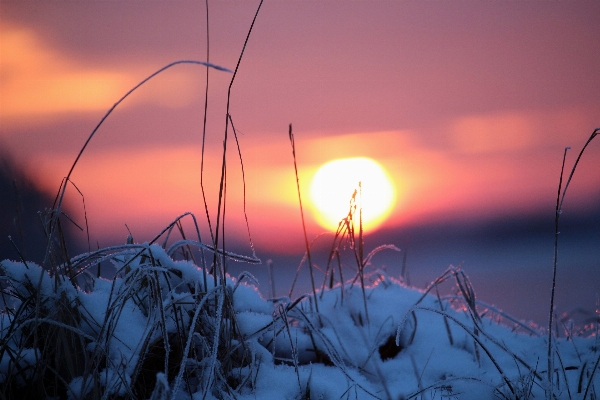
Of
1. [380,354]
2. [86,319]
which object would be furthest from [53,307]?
[380,354]

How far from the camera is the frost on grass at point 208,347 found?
1227mm

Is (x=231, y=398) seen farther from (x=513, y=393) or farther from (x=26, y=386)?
(x=513, y=393)

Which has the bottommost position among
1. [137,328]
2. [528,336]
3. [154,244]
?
[528,336]

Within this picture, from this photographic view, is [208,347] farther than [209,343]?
No

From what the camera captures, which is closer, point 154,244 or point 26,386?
point 26,386

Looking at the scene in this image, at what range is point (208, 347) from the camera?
129 cm

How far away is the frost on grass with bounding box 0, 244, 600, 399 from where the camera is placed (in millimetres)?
1227

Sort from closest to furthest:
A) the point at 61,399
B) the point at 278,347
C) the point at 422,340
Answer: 1. the point at 61,399
2. the point at 278,347
3. the point at 422,340

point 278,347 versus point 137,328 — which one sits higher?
point 137,328

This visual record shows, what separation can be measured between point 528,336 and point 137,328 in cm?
146

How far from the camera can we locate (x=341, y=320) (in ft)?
5.84

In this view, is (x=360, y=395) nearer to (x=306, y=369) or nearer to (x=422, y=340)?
(x=306, y=369)

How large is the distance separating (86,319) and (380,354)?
0.91 metres

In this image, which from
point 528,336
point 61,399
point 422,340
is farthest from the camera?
point 528,336
